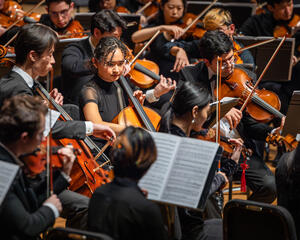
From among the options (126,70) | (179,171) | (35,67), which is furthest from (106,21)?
(179,171)

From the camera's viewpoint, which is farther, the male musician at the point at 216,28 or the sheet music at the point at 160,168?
the male musician at the point at 216,28

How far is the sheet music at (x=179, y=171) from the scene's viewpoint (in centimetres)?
167

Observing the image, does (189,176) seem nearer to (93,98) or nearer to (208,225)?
(208,225)

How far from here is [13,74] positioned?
2.28 metres

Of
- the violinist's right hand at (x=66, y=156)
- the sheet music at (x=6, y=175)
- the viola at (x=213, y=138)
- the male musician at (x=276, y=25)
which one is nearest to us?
the sheet music at (x=6, y=175)

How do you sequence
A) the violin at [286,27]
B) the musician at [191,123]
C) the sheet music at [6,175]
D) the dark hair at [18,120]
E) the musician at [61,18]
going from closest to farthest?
the sheet music at [6,175]
the dark hair at [18,120]
the musician at [191,123]
the musician at [61,18]
the violin at [286,27]

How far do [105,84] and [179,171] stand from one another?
111 cm

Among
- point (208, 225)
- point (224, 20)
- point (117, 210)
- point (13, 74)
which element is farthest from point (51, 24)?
point (117, 210)

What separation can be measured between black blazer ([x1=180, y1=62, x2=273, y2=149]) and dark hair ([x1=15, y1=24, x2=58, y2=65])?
3.14ft

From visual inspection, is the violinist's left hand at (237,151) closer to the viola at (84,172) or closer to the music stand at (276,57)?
the viola at (84,172)

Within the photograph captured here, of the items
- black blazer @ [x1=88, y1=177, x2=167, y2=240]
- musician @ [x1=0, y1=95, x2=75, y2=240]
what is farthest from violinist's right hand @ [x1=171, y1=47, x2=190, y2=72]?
black blazer @ [x1=88, y1=177, x2=167, y2=240]

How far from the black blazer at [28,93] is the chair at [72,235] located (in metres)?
→ 0.66

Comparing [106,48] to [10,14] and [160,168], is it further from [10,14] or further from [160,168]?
[10,14]

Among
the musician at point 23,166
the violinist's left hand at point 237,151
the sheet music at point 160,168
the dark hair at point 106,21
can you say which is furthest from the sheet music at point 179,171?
the dark hair at point 106,21
